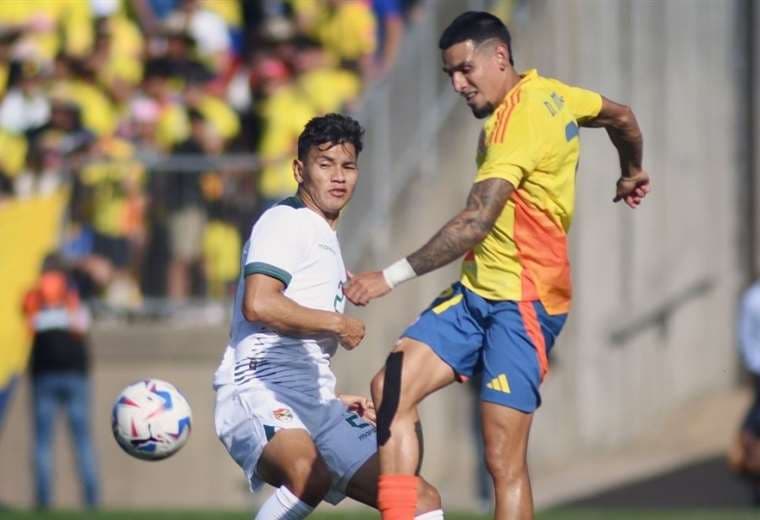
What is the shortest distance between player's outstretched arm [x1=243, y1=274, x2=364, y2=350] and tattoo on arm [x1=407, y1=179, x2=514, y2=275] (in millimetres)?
449

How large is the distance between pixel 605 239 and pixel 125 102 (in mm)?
5012

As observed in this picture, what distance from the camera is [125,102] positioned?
17.1 m

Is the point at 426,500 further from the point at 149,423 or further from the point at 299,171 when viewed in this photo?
the point at 299,171

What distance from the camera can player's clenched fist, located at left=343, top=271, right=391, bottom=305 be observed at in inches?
329

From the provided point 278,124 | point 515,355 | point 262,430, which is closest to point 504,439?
point 515,355

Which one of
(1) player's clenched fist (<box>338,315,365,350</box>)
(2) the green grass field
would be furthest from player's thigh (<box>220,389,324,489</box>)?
(2) the green grass field

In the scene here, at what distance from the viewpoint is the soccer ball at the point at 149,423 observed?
361 inches

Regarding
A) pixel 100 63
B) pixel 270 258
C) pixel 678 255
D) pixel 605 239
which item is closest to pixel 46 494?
pixel 100 63

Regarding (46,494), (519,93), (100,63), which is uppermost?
(100,63)

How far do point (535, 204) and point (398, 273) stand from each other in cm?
104

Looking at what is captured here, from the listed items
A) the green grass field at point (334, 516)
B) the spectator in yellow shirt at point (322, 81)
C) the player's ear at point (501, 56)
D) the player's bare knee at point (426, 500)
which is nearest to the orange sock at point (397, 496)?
the player's bare knee at point (426, 500)

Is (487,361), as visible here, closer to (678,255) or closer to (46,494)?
(46,494)

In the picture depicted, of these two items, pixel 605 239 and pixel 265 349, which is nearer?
pixel 265 349

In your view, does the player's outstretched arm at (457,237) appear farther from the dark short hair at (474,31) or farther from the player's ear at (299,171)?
the dark short hair at (474,31)
